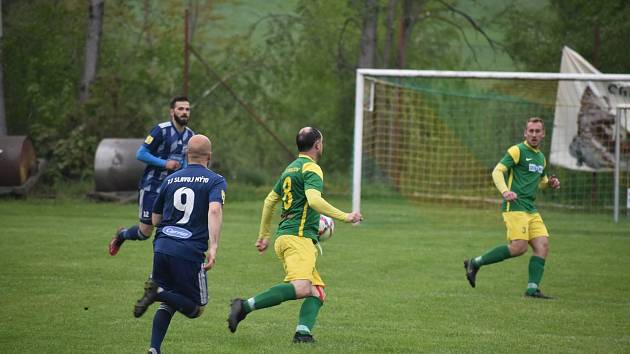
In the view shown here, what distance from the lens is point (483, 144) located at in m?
25.2

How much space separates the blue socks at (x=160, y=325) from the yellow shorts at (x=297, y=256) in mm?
1087

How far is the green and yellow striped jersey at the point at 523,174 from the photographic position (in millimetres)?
11203

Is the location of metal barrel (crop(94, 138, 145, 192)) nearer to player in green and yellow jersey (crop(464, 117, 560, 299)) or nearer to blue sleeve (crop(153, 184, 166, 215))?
player in green and yellow jersey (crop(464, 117, 560, 299))

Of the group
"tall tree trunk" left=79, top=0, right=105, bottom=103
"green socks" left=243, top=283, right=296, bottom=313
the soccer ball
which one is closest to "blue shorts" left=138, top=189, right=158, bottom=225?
the soccer ball

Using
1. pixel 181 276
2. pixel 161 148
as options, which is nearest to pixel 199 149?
pixel 181 276

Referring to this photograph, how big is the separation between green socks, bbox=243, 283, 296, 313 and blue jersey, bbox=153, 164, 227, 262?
2.46ft

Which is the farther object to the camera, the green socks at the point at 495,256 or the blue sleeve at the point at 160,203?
the green socks at the point at 495,256

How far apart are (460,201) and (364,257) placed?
7.89 meters

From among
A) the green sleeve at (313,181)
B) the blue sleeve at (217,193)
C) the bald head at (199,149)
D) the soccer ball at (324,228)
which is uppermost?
the bald head at (199,149)

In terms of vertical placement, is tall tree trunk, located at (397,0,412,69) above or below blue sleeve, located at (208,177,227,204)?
above

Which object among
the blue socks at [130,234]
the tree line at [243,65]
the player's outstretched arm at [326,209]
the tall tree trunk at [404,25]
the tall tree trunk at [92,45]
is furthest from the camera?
the tall tree trunk at [404,25]

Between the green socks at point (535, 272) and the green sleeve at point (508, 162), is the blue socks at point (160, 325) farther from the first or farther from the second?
the green sleeve at point (508, 162)

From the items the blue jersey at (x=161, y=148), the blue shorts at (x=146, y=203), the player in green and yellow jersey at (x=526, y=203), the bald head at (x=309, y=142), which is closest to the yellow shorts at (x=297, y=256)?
the bald head at (x=309, y=142)

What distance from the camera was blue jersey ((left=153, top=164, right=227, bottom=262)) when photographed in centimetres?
720
